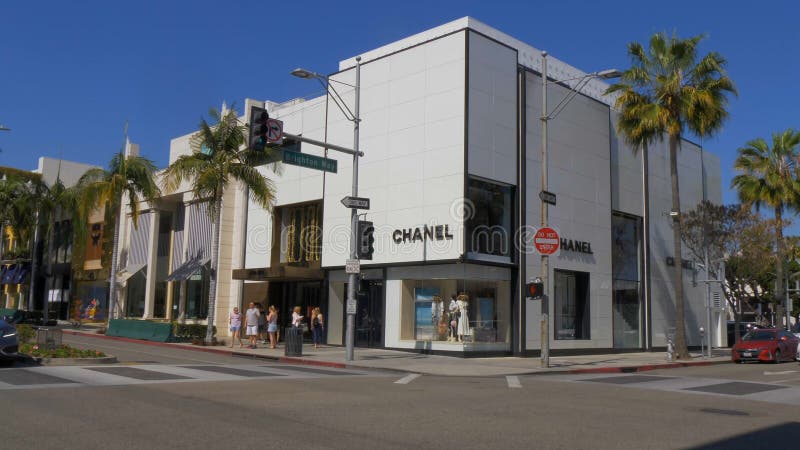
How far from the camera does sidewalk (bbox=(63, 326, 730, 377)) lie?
2081 cm

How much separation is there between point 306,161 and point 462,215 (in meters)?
6.93

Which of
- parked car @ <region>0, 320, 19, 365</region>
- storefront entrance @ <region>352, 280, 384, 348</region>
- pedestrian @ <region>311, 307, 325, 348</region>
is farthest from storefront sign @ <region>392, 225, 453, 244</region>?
parked car @ <region>0, 320, 19, 365</region>

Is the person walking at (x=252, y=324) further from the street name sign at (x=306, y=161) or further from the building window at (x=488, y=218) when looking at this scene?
the building window at (x=488, y=218)

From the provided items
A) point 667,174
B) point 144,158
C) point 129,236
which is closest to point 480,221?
point 667,174

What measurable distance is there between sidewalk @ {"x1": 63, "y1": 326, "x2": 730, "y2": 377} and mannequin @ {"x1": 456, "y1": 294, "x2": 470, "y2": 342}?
1.22 metres

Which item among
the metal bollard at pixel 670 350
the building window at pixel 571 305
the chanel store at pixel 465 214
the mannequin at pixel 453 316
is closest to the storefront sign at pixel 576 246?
the chanel store at pixel 465 214

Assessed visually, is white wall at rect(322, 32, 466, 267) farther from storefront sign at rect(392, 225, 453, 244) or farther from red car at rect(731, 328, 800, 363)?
red car at rect(731, 328, 800, 363)

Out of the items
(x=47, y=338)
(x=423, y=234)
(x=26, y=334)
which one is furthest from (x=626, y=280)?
(x=26, y=334)

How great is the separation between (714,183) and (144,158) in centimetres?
3314

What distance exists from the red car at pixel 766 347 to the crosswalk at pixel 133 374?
16855 millimetres

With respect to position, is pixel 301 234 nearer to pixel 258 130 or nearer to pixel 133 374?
pixel 258 130

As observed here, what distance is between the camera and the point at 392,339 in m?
27.6

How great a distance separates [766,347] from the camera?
27047 millimetres

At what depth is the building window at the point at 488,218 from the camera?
25812 mm
